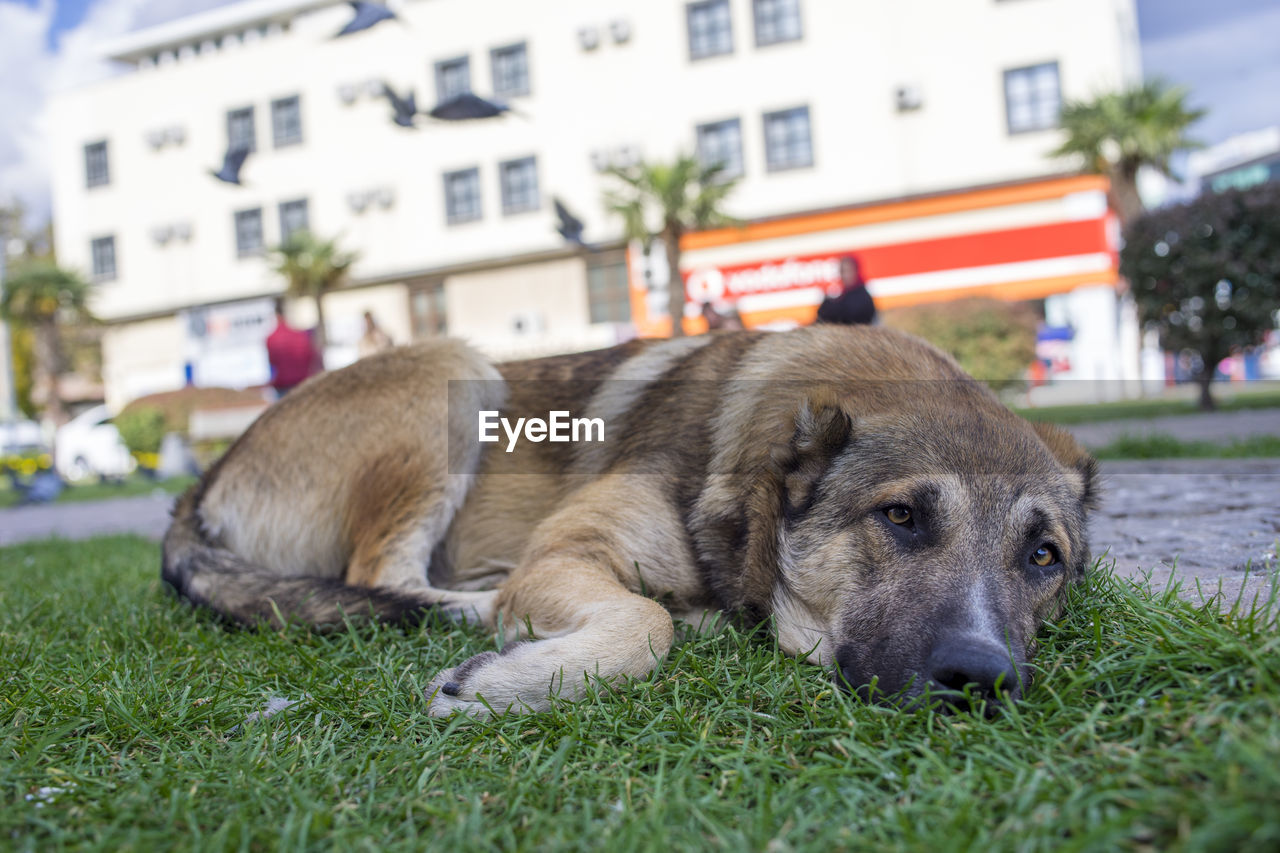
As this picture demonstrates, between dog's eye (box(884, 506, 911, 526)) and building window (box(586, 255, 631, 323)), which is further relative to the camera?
building window (box(586, 255, 631, 323))

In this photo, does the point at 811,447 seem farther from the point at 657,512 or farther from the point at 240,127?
the point at 240,127

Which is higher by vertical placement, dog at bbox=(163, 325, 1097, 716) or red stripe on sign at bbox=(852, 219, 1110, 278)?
red stripe on sign at bbox=(852, 219, 1110, 278)

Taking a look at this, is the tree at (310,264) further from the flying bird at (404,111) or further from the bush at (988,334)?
the flying bird at (404,111)

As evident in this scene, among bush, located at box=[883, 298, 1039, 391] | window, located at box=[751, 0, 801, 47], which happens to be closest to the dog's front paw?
bush, located at box=[883, 298, 1039, 391]

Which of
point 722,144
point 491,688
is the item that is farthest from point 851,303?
point 722,144

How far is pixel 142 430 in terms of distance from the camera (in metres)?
20.5

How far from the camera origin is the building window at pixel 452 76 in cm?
2738

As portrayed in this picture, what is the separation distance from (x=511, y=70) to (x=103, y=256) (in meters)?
18.3

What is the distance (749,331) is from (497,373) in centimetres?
113

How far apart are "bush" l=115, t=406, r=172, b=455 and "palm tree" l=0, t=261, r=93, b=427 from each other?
35.8 ft

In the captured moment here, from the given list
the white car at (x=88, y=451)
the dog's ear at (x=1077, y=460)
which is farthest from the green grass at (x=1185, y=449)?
the white car at (x=88, y=451)

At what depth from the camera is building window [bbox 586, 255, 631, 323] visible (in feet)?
85.1

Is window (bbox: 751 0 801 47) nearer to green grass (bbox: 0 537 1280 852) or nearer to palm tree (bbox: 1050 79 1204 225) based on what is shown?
palm tree (bbox: 1050 79 1204 225)

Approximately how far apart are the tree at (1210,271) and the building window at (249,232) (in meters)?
28.0
